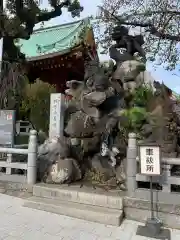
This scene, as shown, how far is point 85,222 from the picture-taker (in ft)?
15.5

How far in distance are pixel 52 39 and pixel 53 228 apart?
15054 millimetres

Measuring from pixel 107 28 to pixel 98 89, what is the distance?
3.93 m

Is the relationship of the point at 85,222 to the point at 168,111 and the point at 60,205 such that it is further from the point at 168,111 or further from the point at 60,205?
the point at 168,111

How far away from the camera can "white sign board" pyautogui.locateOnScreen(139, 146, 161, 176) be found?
4309 mm

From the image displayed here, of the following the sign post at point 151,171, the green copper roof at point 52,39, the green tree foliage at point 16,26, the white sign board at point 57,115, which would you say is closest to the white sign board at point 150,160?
the sign post at point 151,171

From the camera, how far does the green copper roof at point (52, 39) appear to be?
47.9 feet

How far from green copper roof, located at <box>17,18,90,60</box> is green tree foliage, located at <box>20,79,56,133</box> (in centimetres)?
157

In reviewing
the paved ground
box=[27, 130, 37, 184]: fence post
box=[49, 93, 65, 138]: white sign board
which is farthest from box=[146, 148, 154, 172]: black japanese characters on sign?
box=[49, 93, 65, 138]: white sign board

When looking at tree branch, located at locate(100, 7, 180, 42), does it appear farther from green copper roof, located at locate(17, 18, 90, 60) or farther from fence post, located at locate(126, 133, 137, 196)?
fence post, located at locate(126, 133, 137, 196)

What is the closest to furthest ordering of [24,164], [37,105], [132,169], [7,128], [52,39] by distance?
[132,169]
[24,164]
[7,128]
[37,105]
[52,39]

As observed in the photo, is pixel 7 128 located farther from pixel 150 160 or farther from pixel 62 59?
pixel 62 59

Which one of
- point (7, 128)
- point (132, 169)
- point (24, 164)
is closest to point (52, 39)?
point (7, 128)

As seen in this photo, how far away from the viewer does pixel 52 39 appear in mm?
17656

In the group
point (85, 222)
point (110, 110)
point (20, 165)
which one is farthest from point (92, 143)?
point (85, 222)
